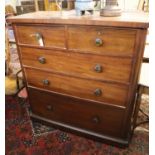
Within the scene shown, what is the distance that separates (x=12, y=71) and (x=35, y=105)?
1.12m

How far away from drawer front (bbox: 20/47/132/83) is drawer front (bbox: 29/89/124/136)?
264mm

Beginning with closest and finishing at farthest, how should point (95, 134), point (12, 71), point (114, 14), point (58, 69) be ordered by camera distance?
point (114, 14)
point (58, 69)
point (95, 134)
point (12, 71)

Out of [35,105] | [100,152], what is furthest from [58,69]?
[100,152]

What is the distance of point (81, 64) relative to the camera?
1.25 metres

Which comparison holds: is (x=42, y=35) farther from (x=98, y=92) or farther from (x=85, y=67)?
(x=98, y=92)

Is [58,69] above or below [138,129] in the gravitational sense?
above

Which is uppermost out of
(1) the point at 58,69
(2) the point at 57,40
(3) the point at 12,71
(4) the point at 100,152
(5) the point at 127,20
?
(5) the point at 127,20

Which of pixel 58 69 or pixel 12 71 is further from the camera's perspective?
pixel 12 71

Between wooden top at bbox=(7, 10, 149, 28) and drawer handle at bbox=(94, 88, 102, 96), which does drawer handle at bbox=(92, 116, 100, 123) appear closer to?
drawer handle at bbox=(94, 88, 102, 96)

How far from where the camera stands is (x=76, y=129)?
1.59 meters

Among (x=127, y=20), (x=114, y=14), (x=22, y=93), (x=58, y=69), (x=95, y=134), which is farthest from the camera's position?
(x=22, y=93)

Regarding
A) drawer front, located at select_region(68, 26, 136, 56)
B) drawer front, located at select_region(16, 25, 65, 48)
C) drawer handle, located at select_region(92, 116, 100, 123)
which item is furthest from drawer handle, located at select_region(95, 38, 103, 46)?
drawer handle, located at select_region(92, 116, 100, 123)

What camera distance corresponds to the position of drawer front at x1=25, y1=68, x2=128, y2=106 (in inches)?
48.8

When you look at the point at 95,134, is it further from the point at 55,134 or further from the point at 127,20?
the point at 127,20
